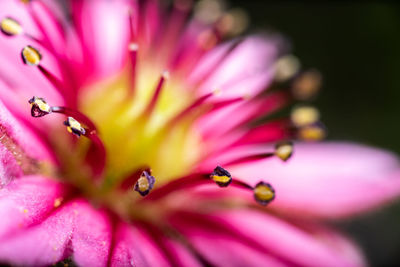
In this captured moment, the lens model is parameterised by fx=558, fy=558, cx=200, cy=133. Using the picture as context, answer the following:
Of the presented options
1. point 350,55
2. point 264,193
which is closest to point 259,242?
point 264,193

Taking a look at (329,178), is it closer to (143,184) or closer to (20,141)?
(143,184)

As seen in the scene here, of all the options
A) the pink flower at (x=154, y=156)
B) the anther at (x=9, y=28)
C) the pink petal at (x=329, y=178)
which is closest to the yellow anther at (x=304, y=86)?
the pink flower at (x=154, y=156)

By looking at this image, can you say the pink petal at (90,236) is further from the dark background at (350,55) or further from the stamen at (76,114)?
the dark background at (350,55)

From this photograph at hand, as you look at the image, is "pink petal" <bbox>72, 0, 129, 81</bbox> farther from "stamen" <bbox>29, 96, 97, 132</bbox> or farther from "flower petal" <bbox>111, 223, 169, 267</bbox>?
"flower petal" <bbox>111, 223, 169, 267</bbox>

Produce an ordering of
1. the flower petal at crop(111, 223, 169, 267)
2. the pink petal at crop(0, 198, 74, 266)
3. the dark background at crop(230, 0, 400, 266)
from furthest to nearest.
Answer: the dark background at crop(230, 0, 400, 266), the flower petal at crop(111, 223, 169, 267), the pink petal at crop(0, 198, 74, 266)

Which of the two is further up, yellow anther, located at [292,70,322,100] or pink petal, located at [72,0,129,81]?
yellow anther, located at [292,70,322,100]

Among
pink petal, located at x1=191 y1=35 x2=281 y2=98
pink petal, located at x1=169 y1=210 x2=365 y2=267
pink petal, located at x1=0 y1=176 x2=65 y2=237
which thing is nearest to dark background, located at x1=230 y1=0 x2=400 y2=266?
pink petal, located at x1=191 y1=35 x2=281 y2=98
